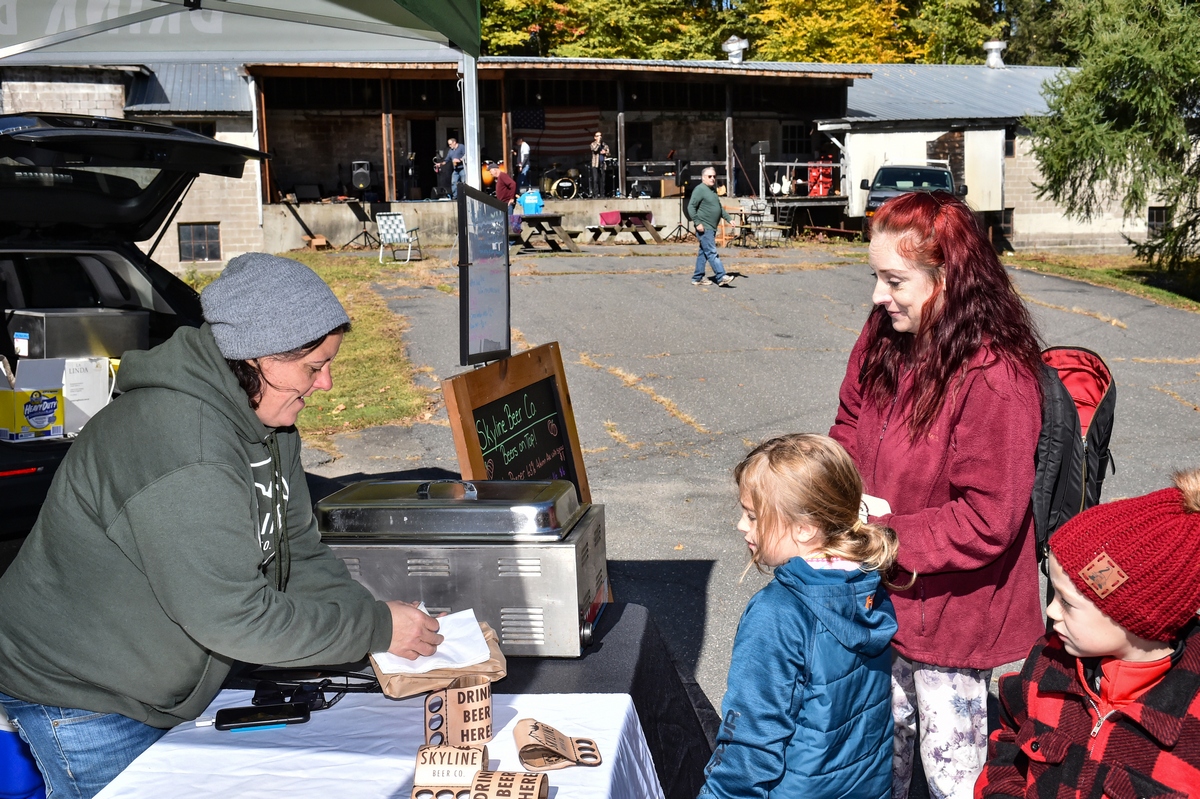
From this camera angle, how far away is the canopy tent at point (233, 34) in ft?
13.2

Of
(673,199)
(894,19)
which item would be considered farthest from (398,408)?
(894,19)

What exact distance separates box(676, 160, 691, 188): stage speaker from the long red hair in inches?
917

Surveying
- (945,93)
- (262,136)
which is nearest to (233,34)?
(262,136)

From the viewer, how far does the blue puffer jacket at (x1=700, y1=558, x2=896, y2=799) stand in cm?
204

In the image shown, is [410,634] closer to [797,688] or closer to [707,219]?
[797,688]

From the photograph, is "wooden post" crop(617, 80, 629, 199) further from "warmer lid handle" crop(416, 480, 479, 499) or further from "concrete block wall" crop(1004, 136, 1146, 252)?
"warmer lid handle" crop(416, 480, 479, 499)

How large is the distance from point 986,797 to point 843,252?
1966cm

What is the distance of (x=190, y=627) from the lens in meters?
1.93

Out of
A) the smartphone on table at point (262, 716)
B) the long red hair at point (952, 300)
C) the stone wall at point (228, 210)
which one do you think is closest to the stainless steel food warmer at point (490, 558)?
the smartphone on table at point (262, 716)

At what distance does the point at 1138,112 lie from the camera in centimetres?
1886

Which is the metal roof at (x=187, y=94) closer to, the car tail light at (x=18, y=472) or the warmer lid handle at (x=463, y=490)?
the car tail light at (x=18, y=472)

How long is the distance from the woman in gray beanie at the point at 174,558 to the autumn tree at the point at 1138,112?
780 inches

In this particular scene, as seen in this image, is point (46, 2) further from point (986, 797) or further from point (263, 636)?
point (986, 797)

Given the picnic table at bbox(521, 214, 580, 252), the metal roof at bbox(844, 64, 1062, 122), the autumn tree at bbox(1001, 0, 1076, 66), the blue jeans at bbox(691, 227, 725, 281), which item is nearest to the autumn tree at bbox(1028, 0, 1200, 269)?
the metal roof at bbox(844, 64, 1062, 122)
